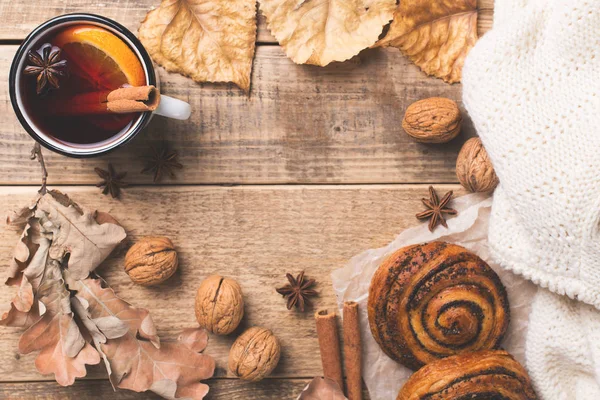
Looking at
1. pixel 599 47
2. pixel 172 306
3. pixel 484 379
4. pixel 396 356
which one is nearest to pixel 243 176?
pixel 172 306

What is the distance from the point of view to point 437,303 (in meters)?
1.11

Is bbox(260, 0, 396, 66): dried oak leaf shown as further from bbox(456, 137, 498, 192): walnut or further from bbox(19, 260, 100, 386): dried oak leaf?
bbox(19, 260, 100, 386): dried oak leaf

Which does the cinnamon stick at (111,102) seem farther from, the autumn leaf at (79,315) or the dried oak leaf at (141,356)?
the dried oak leaf at (141,356)

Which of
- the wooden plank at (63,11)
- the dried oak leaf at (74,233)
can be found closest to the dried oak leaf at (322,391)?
the dried oak leaf at (74,233)

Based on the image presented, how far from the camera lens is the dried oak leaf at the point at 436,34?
1.13m

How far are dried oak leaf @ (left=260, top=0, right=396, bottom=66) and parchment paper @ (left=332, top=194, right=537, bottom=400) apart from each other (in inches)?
14.2

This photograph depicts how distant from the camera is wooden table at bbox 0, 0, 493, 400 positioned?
1.17 m

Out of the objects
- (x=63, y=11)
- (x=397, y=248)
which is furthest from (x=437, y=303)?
Answer: (x=63, y=11)

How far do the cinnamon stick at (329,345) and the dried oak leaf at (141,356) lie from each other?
220 mm

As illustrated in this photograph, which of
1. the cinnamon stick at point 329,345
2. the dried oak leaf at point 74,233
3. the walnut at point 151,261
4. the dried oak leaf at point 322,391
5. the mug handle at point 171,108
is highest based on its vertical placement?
the mug handle at point 171,108

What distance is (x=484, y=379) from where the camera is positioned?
107cm

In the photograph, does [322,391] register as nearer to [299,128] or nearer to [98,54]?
[299,128]

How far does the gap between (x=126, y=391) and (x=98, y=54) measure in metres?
0.64

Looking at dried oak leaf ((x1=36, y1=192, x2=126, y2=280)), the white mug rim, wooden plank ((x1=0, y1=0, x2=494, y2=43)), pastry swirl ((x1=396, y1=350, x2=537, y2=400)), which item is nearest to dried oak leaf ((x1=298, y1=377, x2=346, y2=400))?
pastry swirl ((x1=396, y1=350, x2=537, y2=400))
